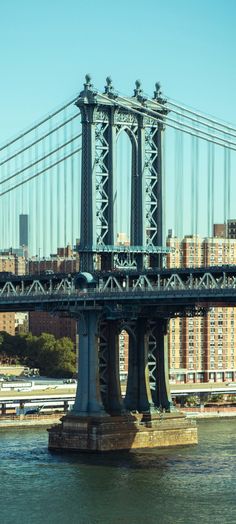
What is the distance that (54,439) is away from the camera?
111 m

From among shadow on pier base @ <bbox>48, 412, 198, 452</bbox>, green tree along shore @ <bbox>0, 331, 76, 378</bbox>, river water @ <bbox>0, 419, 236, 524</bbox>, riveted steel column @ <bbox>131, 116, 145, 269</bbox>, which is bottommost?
river water @ <bbox>0, 419, 236, 524</bbox>

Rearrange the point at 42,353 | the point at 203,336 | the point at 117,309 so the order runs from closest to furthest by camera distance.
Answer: the point at 117,309
the point at 203,336
the point at 42,353

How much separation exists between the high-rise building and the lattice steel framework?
168 ft

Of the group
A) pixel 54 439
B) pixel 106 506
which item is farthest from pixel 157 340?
pixel 106 506

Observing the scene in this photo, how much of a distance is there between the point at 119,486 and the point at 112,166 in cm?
2292

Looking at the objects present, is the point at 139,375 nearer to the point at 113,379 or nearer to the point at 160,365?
the point at 160,365

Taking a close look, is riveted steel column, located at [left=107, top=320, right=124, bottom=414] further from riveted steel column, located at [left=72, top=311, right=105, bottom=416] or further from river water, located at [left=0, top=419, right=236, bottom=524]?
river water, located at [left=0, top=419, right=236, bottom=524]

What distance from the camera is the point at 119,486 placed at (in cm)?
9525

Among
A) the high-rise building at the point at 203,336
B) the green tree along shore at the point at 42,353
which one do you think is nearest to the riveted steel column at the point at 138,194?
the high-rise building at the point at 203,336

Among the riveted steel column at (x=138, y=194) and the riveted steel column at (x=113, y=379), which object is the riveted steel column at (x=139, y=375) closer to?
the riveted steel column at (x=113, y=379)

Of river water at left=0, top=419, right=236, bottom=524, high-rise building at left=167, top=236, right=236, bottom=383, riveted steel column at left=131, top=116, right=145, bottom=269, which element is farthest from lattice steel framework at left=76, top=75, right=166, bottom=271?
high-rise building at left=167, top=236, right=236, bottom=383

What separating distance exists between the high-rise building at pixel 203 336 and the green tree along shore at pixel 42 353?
9.58m

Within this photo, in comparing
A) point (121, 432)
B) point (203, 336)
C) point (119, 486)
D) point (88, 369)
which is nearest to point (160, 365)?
point (121, 432)

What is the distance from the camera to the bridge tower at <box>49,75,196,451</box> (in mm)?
109938
